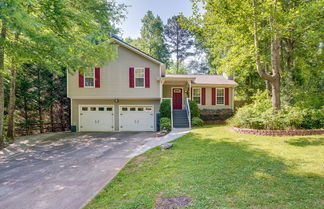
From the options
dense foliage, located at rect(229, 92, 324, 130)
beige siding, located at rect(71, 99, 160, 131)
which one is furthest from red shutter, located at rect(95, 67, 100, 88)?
dense foliage, located at rect(229, 92, 324, 130)

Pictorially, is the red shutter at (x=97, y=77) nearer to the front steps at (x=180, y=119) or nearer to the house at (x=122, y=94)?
the house at (x=122, y=94)

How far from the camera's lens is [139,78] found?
510 inches

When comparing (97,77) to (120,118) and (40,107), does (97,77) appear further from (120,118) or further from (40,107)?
(40,107)

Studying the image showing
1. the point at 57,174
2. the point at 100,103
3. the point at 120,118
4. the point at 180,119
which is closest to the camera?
the point at 57,174

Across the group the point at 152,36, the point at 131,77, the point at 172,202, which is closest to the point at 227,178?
the point at 172,202

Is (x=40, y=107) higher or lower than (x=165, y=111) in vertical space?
higher

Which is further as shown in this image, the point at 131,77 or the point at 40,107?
Answer: the point at 40,107

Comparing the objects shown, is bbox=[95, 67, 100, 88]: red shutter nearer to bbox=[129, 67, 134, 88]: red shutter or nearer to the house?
the house

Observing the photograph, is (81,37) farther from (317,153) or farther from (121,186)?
(317,153)

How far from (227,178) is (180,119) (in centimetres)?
877

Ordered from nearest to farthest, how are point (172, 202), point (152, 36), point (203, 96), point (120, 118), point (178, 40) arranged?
point (172, 202)
point (120, 118)
point (203, 96)
point (152, 36)
point (178, 40)

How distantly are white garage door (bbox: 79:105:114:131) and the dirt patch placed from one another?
10786mm

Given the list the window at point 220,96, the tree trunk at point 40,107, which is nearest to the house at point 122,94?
the tree trunk at point 40,107

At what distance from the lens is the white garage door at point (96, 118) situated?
43.9 feet
